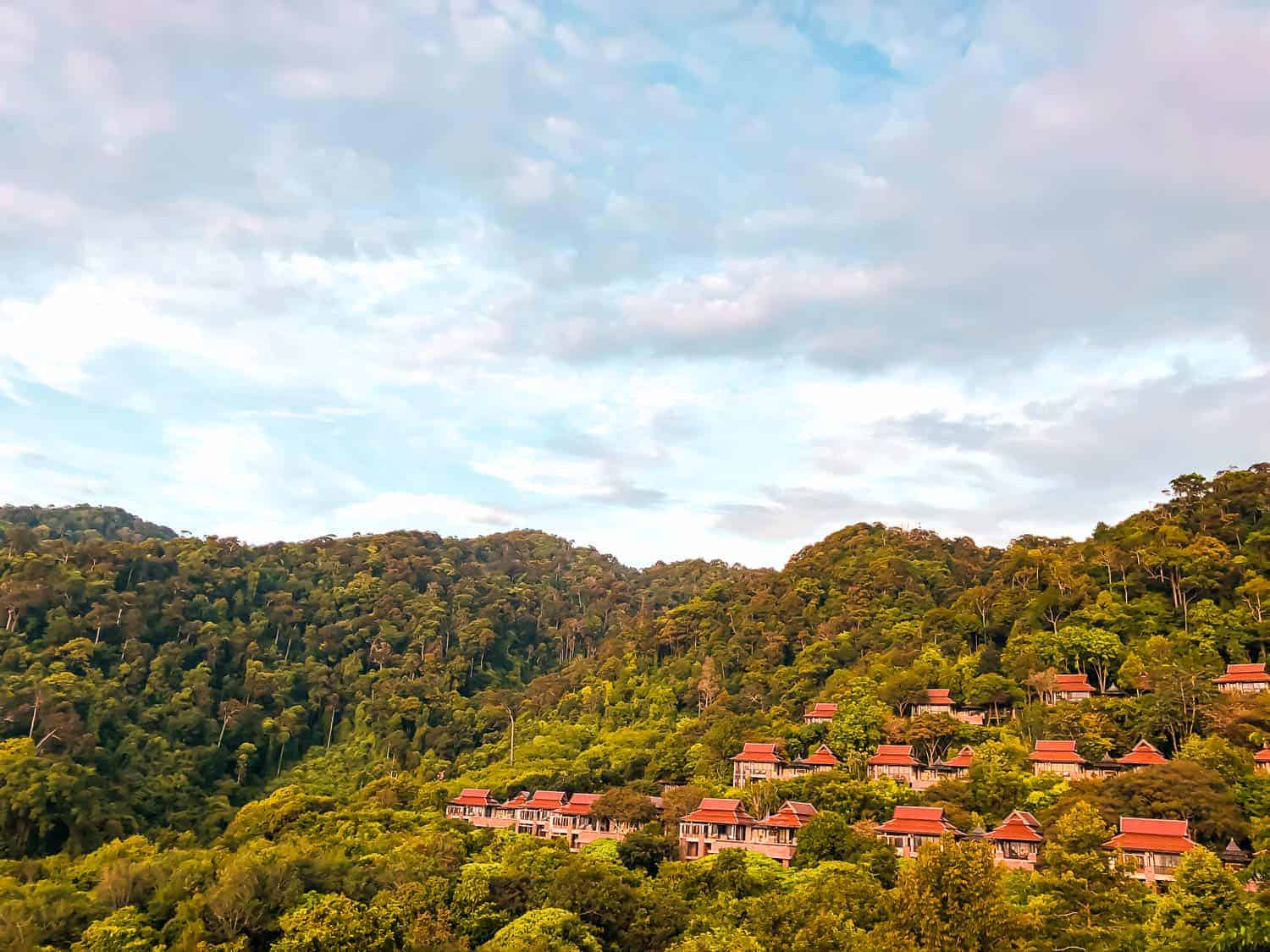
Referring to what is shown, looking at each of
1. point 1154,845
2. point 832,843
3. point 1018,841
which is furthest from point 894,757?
point 1154,845

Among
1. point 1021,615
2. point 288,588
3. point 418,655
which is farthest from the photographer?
point 288,588

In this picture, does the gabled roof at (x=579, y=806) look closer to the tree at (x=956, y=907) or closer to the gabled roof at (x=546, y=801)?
the gabled roof at (x=546, y=801)

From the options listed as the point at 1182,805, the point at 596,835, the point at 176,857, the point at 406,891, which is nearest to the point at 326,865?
the point at 406,891

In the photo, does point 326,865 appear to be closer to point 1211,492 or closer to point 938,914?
point 938,914

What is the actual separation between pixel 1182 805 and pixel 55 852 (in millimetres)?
44519

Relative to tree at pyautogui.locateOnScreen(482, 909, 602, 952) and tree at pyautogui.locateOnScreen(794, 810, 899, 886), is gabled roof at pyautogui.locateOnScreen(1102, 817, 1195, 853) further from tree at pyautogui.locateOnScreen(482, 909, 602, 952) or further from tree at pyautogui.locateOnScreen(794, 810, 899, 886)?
tree at pyautogui.locateOnScreen(482, 909, 602, 952)

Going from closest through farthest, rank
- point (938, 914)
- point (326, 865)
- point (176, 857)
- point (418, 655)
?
point (938, 914) < point (326, 865) < point (176, 857) < point (418, 655)

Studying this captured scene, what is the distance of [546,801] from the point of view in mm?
44094

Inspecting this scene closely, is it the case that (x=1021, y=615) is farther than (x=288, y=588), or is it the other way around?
(x=288, y=588)

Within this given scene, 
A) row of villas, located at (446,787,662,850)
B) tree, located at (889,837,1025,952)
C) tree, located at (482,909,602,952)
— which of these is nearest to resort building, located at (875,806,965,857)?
row of villas, located at (446,787,662,850)

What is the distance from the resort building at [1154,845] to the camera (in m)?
28.3

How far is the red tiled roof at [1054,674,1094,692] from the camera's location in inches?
1622

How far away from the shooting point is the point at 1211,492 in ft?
166

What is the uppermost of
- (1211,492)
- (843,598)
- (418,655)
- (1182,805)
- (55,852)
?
(1211,492)
